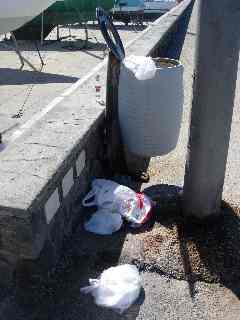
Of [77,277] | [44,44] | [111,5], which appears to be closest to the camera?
[77,277]

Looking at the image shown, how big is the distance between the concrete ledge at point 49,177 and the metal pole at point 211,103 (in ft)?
2.74

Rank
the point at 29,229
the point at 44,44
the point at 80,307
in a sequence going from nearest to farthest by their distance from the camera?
the point at 29,229 → the point at 80,307 → the point at 44,44

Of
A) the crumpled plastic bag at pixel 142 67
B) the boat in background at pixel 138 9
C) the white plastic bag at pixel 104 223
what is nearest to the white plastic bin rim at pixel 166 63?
the crumpled plastic bag at pixel 142 67

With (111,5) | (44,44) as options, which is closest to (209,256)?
(44,44)

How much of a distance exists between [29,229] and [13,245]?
0.67 ft

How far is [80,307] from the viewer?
2.52 metres

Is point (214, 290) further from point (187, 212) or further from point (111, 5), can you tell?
point (111, 5)

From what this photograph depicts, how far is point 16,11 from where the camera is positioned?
737 cm

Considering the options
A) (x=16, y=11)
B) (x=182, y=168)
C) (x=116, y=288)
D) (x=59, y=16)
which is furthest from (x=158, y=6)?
(x=116, y=288)

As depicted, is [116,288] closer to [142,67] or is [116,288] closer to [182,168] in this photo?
[142,67]

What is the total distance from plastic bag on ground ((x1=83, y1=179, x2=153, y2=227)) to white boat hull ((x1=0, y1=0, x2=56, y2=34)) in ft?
16.5

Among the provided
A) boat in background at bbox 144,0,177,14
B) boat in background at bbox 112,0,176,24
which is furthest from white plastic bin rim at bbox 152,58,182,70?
boat in background at bbox 144,0,177,14

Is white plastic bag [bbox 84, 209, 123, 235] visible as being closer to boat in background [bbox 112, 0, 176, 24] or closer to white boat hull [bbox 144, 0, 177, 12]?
boat in background [bbox 112, 0, 176, 24]

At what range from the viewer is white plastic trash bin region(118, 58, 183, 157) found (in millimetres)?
3346
